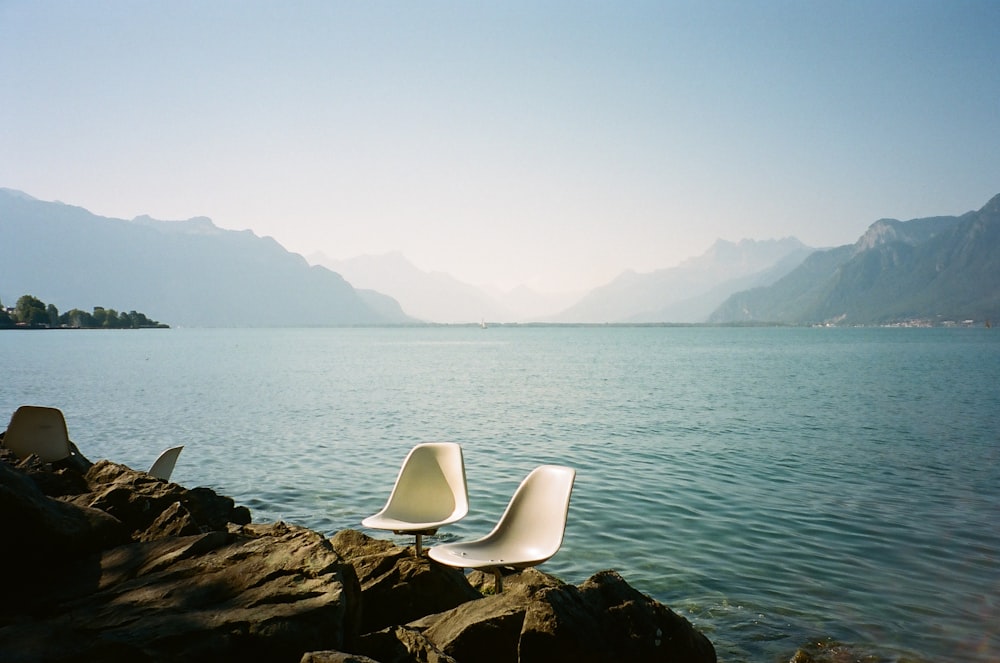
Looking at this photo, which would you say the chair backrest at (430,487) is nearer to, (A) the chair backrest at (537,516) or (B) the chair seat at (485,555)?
(A) the chair backrest at (537,516)

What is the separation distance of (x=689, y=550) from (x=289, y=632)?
6911 mm

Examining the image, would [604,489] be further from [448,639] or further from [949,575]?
[448,639]

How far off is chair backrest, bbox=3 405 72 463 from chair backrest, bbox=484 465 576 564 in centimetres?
695

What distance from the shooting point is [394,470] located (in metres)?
15.2

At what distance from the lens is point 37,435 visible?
31.3 ft

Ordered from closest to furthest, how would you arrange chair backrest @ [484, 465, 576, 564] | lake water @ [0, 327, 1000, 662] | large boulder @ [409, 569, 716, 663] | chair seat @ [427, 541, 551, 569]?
1. large boulder @ [409, 569, 716, 663]
2. chair seat @ [427, 541, 551, 569]
3. chair backrest @ [484, 465, 576, 564]
4. lake water @ [0, 327, 1000, 662]

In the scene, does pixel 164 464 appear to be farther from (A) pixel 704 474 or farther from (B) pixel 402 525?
(A) pixel 704 474

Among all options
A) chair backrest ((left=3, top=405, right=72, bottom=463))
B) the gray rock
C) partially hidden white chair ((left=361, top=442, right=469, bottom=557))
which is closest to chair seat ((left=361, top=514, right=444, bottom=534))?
partially hidden white chair ((left=361, top=442, right=469, bottom=557))

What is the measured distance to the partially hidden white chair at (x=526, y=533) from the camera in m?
5.58

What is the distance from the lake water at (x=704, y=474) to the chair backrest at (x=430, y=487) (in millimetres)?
2110

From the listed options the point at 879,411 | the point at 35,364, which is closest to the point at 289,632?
the point at 879,411

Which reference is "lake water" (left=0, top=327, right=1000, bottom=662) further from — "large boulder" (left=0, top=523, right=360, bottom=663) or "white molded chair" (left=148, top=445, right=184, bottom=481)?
"large boulder" (left=0, top=523, right=360, bottom=663)

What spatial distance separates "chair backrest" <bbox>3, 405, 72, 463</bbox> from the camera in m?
9.42

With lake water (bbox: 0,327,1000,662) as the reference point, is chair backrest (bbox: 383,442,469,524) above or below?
above
